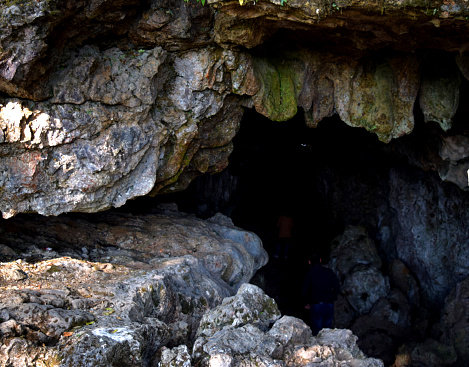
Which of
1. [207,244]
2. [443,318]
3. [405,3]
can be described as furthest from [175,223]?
[443,318]

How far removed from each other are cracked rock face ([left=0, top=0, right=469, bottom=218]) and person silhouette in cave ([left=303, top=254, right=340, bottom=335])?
2570mm

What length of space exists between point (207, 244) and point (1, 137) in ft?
11.3

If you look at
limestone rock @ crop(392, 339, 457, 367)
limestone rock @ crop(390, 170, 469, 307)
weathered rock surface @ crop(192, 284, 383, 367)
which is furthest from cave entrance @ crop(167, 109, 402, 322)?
weathered rock surface @ crop(192, 284, 383, 367)

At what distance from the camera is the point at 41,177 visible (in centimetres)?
524

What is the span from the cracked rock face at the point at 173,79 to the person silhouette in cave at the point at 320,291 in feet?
8.43

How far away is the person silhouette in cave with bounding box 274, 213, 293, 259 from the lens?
11305 mm

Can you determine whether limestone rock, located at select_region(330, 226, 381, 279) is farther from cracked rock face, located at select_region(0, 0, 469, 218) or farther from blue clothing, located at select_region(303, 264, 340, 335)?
cracked rock face, located at select_region(0, 0, 469, 218)

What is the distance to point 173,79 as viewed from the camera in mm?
6039

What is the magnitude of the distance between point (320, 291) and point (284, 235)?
4.17m

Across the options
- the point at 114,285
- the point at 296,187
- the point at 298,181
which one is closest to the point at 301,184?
the point at 298,181

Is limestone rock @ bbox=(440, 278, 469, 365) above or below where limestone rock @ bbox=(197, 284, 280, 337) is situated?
below

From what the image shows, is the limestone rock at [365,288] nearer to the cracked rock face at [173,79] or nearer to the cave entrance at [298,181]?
the cave entrance at [298,181]

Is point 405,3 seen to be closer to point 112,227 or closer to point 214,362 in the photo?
point 214,362

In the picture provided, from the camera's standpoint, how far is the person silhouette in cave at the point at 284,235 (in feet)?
37.1
